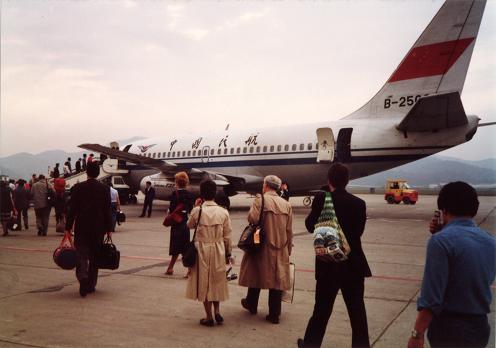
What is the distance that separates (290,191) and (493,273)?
2038 cm

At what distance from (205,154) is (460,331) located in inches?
894

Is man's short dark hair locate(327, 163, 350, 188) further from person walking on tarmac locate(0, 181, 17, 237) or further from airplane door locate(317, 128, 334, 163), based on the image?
airplane door locate(317, 128, 334, 163)

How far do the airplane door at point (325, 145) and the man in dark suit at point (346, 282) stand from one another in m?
15.1

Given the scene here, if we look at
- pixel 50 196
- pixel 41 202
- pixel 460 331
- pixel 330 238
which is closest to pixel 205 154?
pixel 50 196

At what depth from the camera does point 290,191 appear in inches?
917

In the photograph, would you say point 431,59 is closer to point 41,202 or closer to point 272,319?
point 41,202

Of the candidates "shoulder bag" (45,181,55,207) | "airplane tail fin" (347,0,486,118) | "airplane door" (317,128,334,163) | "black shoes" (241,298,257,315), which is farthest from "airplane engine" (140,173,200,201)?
"black shoes" (241,298,257,315)

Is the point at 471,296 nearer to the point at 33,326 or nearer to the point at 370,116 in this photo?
the point at 33,326

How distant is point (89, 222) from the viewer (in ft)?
22.7

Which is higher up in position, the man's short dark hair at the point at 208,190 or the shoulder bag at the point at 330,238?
the man's short dark hair at the point at 208,190

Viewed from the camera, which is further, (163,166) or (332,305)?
(163,166)

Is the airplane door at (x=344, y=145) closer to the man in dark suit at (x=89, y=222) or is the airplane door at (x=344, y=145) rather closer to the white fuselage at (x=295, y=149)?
the white fuselage at (x=295, y=149)

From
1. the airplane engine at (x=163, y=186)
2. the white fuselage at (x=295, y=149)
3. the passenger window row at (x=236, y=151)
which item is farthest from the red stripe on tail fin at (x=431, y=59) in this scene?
the airplane engine at (x=163, y=186)

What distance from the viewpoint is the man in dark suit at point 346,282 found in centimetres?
430
